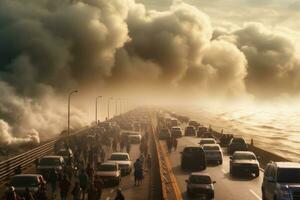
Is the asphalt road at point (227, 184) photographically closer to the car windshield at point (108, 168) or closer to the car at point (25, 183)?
the car windshield at point (108, 168)

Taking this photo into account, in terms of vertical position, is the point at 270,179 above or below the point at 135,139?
below

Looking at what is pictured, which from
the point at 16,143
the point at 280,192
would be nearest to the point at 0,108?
the point at 16,143

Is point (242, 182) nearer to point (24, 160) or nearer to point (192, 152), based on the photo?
point (192, 152)

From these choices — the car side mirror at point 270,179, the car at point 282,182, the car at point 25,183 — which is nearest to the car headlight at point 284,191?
the car at point 282,182

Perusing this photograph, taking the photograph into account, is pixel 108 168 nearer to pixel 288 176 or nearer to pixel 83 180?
pixel 83 180

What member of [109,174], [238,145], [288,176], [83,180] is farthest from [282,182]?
[238,145]

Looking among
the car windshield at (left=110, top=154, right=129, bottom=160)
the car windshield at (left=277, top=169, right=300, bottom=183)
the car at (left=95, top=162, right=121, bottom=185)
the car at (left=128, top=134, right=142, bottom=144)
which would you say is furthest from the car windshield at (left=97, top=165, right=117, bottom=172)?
the car at (left=128, top=134, right=142, bottom=144)

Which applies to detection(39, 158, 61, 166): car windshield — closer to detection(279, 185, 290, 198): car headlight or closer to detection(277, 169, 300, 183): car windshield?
detection(277, 169, 300, 183): car windshield
